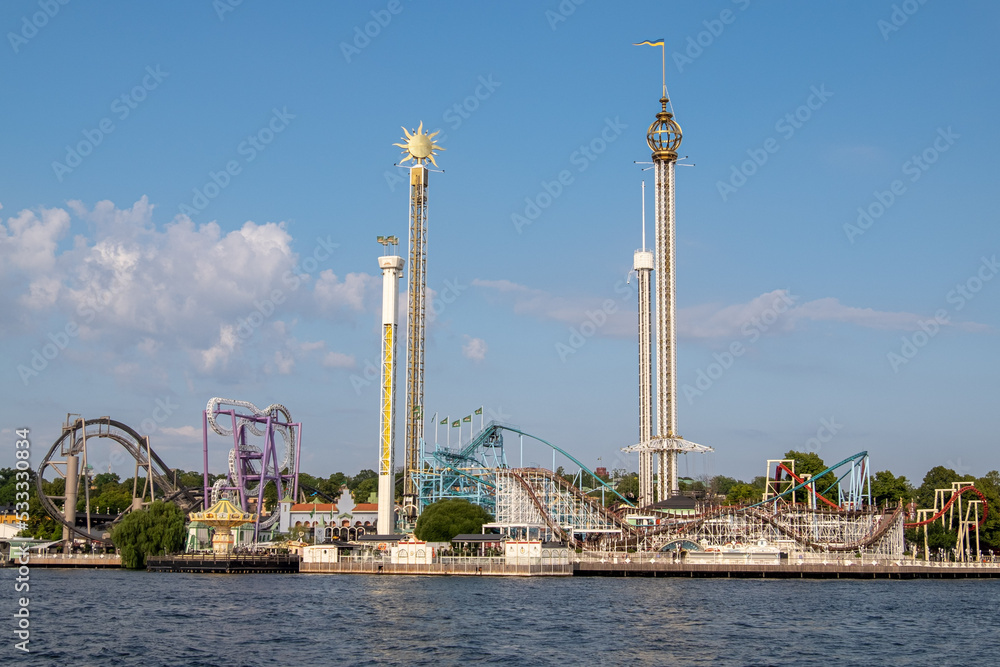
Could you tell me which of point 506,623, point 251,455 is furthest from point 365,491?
point 506,623

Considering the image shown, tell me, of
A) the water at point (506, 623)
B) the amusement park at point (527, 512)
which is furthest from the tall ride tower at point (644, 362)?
the water at point (506, 623)

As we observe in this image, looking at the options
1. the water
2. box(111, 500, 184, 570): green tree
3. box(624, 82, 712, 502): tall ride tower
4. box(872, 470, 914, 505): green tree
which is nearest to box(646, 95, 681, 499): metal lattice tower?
box(624, 82, 712, 502): tall ride tower

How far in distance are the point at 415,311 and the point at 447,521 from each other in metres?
28.8

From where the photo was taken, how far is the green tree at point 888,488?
11875 centimetres

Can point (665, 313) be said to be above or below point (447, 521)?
above

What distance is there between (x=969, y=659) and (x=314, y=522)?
104898mm

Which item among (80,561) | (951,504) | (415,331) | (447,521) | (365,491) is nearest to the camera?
(951,504)

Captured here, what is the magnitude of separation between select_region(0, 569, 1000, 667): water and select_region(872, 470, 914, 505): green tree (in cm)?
3734

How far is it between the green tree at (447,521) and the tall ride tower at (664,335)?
26166mm

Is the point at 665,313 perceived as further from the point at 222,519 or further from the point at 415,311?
the point at 222,519

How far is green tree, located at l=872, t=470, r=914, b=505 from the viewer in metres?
119

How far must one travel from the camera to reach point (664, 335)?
125438 mm

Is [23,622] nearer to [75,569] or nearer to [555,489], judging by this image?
[75,569]

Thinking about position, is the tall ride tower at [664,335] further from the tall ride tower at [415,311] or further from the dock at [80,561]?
the dock at [80,561]
